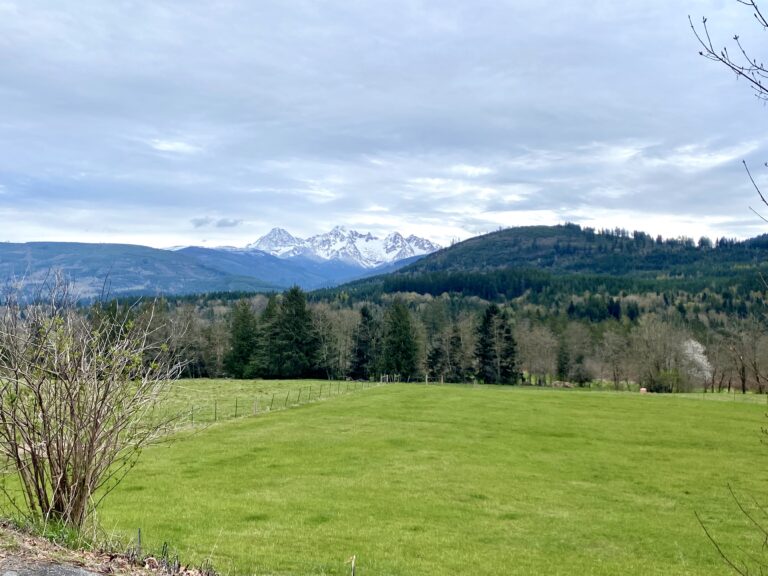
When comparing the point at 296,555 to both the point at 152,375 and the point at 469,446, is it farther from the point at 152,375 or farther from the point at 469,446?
the point at 469,446

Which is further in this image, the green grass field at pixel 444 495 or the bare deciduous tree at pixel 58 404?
the green grass field at pixel 444 495

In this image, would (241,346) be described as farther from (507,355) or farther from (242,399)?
(507,355)

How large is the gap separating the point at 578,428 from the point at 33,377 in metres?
44.3

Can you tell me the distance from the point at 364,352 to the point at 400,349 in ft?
30.9

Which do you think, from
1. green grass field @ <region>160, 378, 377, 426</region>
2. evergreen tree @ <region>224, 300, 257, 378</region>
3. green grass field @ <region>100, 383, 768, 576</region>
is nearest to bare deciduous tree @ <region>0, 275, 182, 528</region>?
→ green grass field @ <region>100, 383, 768, 576</region>

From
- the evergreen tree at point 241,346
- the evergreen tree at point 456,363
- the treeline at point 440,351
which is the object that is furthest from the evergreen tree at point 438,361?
the evergreen tree at point 241,346

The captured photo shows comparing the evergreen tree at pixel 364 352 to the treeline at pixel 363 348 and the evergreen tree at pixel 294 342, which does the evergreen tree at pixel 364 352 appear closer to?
the treeline at pixel 363 348

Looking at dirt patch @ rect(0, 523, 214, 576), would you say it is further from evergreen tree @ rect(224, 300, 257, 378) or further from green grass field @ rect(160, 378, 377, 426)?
evergreen tree @ rect(224, 300, 257, 378)

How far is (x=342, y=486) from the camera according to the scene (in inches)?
1022

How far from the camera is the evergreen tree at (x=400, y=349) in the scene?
109188 millimetres

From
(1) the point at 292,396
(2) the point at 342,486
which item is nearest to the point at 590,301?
(1) the point at 292,396

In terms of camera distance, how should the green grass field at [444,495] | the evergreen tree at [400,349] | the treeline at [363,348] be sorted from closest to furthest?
the green grass field at [444,495] → the treeline at [363,348] → the evergreen tree at [400,349]

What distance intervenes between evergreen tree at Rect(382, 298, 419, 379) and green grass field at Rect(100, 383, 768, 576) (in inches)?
2370

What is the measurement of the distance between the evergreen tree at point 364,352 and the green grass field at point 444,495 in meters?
65.9
